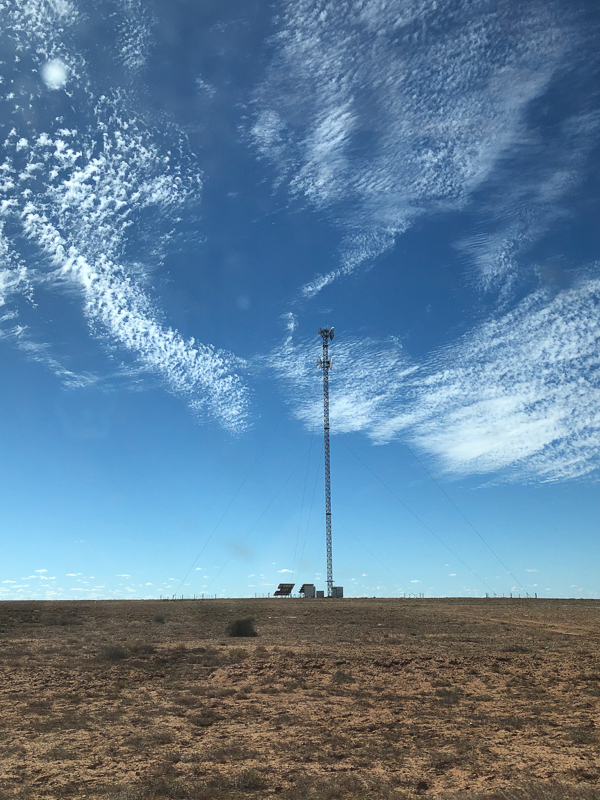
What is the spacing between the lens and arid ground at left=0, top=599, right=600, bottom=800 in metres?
10.8

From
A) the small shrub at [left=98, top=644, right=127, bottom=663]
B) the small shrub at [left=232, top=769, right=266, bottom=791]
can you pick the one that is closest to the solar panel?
the small shrub at [left=98, top=644, right=127, bottom=663]

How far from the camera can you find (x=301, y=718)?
15375 mm

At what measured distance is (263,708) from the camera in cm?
1655

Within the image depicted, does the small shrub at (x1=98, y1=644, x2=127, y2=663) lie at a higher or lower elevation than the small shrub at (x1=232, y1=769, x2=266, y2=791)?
higher

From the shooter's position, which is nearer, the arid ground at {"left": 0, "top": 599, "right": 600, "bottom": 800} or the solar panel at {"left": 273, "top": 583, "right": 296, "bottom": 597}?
the arid ground at {"left": 0, "top": 599, "right": 600, "bottom": 800}

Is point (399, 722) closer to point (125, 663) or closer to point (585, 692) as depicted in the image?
point (585, 692)

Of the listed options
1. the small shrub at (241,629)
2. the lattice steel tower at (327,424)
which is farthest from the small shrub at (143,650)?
the lattice steel tower at (327,424)

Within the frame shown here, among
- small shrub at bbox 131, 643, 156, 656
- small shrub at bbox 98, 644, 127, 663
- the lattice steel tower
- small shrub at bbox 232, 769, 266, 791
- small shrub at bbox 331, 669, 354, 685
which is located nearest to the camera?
small shrub at bbox 232, 769, 266, 791

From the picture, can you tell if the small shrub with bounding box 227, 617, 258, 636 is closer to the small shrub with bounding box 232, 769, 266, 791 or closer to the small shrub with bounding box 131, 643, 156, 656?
the small shrub with bounding box 131, 643, 156, 656

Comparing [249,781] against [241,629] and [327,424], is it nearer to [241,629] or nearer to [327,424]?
[241,629]

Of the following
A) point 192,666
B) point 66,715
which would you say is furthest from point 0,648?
point 66,715

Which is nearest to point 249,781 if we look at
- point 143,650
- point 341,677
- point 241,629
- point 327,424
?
point 341,677

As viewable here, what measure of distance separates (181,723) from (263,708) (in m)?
2.46

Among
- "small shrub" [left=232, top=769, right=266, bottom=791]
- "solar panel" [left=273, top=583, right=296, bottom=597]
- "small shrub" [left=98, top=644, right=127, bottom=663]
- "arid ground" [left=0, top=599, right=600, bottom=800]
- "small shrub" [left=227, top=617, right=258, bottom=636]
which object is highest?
"solar panel" [left=273, top=583, right=296, bottom=597]
